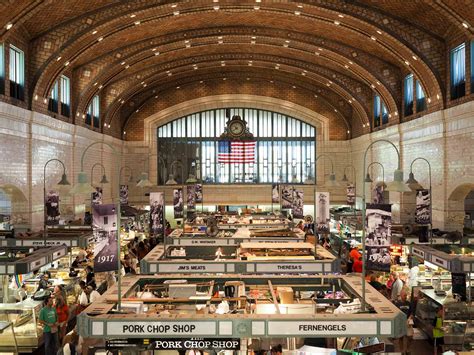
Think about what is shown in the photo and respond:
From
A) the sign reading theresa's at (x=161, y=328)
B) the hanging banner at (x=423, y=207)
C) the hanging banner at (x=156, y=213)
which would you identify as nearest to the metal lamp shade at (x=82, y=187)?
the sign reading theresa's at (x=161, y=328)

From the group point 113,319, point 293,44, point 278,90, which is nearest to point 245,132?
point 278,90

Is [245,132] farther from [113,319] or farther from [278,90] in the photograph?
A: [113,319]

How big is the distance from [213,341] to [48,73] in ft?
58.7

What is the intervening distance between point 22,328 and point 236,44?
20.4 m

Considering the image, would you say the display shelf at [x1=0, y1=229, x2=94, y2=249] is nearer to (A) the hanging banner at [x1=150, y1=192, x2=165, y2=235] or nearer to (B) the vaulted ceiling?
(A) the hanging banner at [x1=150, y1=192, x2=165, y2=235]

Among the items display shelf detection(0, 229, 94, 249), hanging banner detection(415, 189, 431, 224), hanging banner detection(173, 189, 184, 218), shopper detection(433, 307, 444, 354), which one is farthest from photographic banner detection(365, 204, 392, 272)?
hanging banner detection(173, 189, 184, 218)

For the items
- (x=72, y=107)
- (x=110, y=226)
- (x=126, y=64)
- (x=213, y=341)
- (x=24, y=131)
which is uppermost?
(x=126, y=64)

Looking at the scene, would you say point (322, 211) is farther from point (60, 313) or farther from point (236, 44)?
point (236, 44)

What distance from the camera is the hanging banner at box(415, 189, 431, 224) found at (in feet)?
53.9

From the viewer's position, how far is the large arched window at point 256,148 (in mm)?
39875

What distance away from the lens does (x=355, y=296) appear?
905 cm

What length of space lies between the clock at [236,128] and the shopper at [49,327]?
26.1 m

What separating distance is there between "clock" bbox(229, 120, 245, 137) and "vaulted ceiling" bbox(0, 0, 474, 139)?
3432 mm

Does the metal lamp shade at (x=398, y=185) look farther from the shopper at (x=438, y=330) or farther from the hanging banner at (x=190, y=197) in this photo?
the hanging banner at (x=190, y=197)
